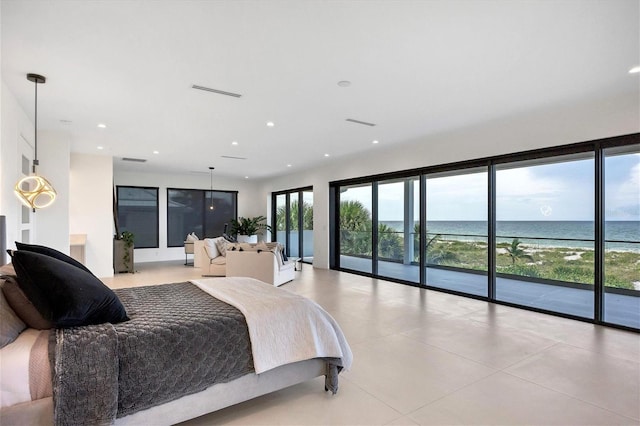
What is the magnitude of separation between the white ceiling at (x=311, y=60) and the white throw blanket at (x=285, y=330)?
211 centimetres

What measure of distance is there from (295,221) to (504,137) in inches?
276

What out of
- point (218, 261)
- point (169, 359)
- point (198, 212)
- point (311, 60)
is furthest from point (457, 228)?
point (198, 212)

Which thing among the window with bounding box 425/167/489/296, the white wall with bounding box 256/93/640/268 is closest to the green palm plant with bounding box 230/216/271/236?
the white wall with bounding box 256/93/640/268

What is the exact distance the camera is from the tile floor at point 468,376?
2.27 meters

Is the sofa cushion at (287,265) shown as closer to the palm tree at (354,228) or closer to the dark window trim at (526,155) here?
the palm tree at (354,228)

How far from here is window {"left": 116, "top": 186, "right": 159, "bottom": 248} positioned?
1046cm

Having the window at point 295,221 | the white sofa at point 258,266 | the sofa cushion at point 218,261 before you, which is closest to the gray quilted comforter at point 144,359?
the white sofa at point 258,266

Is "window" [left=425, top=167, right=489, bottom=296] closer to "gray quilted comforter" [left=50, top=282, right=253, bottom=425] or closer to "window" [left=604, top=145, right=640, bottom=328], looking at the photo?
"window" [left=604, top=145, right=640, bottom=328]

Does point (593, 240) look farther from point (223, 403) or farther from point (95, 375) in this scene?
point (95, 375)

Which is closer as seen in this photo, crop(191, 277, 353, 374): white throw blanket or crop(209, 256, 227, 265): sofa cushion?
crop(191, 277, 353, 374): white throw blanket

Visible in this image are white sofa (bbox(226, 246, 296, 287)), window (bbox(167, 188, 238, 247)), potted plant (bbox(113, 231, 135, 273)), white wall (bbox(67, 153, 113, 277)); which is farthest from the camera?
window (bbox(167, 188, 238, 247))

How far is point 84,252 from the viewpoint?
717cm

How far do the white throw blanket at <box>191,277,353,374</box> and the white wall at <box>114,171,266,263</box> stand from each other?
915 centimetres

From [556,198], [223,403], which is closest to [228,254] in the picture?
[223,403]
